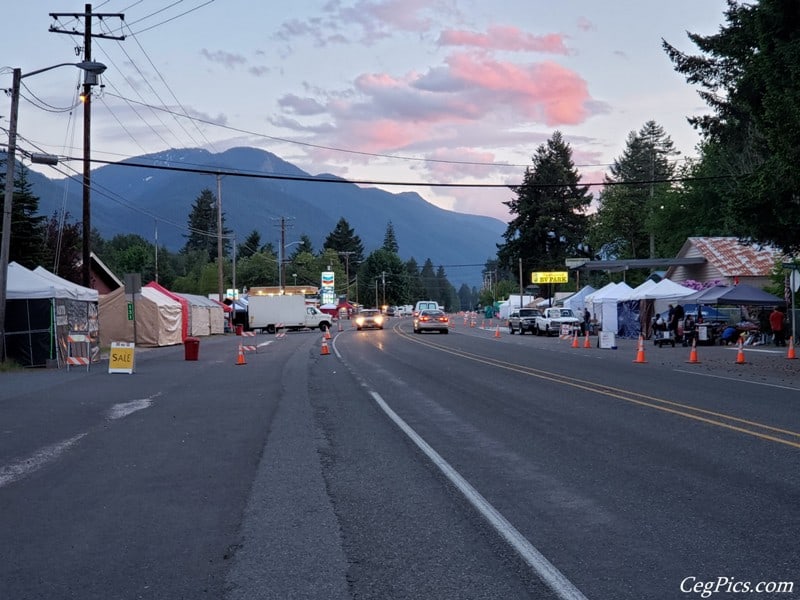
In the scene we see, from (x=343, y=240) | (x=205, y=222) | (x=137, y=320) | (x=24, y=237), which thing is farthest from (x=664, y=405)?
(x=205, y=222)

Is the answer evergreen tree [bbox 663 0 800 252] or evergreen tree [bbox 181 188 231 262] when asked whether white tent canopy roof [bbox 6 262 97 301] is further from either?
evergreen tree [bbox 181 188 231 262]

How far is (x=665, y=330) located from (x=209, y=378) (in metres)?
23.7

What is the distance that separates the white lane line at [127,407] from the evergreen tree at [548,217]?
89.5 metres

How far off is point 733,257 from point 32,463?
46.7m

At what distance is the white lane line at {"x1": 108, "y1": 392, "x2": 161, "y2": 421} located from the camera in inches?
601

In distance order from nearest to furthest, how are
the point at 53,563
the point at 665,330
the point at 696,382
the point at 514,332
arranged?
the point at 53,563
the point at 696,382
the point at 665,330
the point at 514,332

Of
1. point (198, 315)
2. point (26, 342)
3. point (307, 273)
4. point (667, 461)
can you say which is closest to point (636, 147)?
point (307, 273)

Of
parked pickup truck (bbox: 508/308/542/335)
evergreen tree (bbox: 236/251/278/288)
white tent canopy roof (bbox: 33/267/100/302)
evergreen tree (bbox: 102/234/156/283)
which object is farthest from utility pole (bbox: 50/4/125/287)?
evergreen tree (bbox: 236/251/278/288)

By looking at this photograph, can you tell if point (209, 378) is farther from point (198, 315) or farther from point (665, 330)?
point (198, 315)

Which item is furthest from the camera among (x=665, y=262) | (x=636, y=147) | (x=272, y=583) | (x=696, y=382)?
(x=636, y=147)

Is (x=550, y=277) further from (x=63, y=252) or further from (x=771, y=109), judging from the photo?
(x=771, y=109)

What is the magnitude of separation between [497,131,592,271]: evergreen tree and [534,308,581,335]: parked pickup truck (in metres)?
48.2

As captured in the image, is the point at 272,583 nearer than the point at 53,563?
Yes

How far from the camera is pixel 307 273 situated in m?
157
